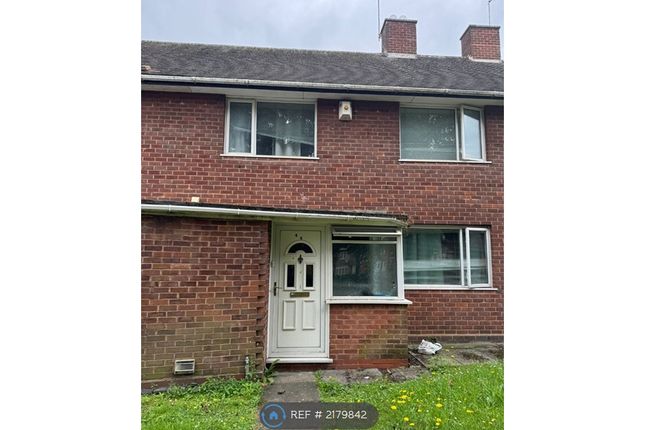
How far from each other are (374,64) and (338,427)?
6.85m

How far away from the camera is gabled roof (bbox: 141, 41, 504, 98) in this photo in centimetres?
628

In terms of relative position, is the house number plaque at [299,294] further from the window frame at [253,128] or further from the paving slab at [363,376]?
the window frame at [253,128]

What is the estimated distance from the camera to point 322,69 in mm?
7098

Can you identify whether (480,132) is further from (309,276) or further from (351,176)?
(309,276)

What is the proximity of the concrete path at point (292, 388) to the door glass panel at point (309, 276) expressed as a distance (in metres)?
1.16

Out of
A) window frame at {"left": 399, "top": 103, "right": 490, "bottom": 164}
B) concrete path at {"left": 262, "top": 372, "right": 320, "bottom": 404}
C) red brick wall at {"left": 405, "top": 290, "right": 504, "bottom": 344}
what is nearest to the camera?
concrete path at {"left": 262, "top": 372, "right": 320, "bottom": 404}

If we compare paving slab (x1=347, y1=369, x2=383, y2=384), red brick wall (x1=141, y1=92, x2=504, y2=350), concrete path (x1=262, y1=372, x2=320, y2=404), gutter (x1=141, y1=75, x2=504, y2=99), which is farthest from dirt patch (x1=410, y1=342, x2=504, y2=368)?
gutter (x1=141, y1=75, x2=504, y2=99)

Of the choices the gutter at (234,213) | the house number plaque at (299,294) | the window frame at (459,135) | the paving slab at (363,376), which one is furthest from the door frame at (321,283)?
the window frame at (459,135)

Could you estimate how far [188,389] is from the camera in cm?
386

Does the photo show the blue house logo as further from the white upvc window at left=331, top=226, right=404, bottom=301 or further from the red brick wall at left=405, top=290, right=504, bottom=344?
the red brick wall at left=405, top=290, right=504, bottom=344

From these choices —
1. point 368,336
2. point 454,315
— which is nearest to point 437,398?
point 368,336

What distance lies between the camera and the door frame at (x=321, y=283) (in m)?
4.88

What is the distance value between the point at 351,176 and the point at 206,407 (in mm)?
4216

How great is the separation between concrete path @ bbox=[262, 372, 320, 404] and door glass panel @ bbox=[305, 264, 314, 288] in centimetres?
116
